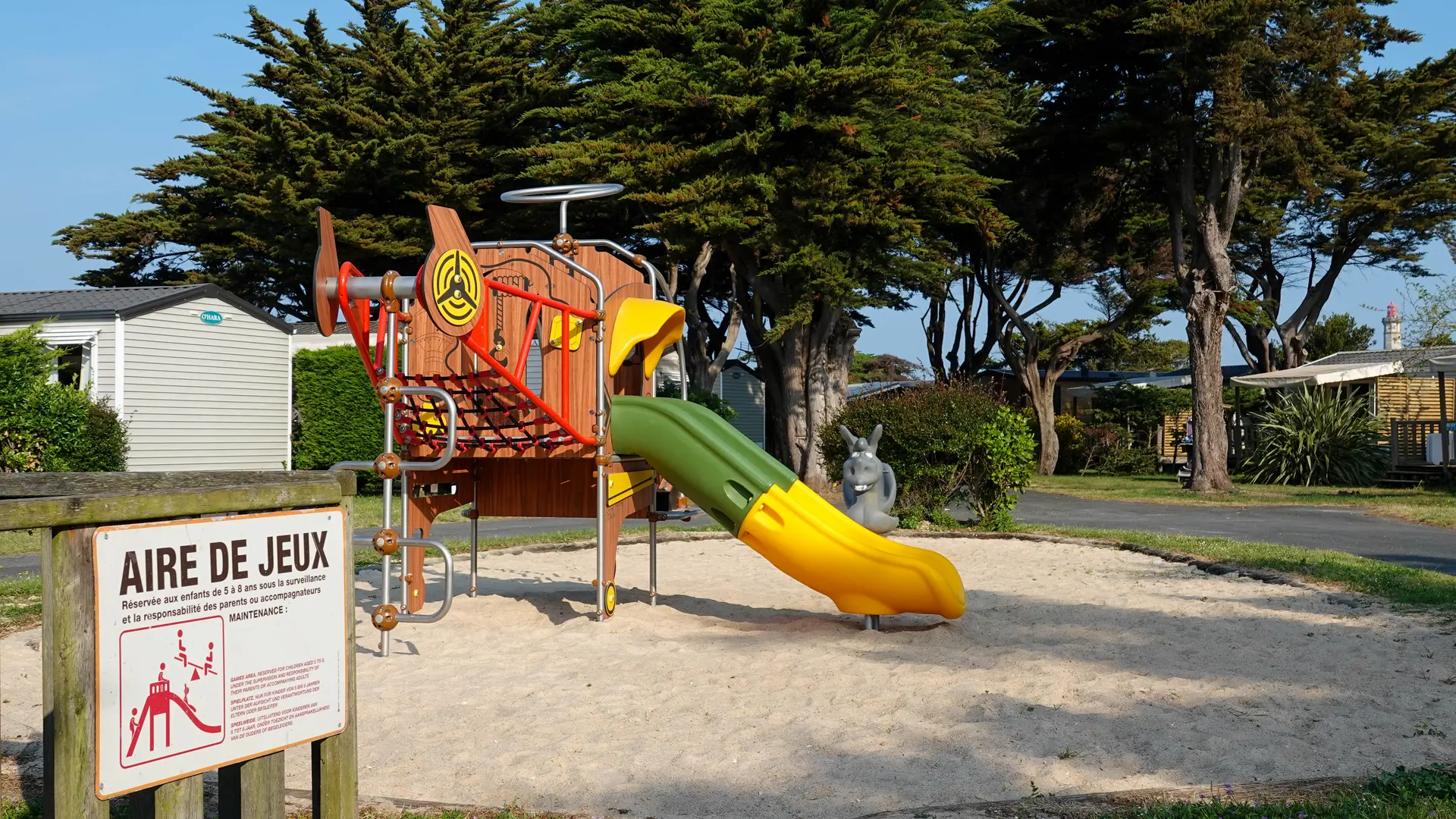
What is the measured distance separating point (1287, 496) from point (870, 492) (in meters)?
16.4

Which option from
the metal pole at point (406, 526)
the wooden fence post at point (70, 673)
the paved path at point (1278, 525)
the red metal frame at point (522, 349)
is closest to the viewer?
the wooden fence post at point (70, 673)

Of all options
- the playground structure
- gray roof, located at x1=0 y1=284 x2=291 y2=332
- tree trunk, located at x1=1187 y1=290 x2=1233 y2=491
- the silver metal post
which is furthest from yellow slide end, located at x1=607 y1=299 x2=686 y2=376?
tree trunk, located at x1=1187 y1=290 x2=1233 y2=491

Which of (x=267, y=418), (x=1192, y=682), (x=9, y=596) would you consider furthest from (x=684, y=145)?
(x=1192, y=682)

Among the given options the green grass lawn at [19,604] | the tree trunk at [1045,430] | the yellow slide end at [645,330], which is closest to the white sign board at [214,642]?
the yellow slide end at [645,330]

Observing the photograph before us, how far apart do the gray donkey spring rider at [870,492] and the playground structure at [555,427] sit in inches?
35.9

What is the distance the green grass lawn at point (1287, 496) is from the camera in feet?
60.2

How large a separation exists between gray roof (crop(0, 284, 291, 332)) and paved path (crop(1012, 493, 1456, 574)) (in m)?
15.2

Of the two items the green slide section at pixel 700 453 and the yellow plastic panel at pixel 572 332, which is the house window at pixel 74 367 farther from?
the green slide section at pixel 700 453

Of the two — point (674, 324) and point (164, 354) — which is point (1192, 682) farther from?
point (164, 354)

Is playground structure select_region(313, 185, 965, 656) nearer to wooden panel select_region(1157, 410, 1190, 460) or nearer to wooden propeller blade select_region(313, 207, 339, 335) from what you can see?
wooden propeller blade select_region(313, 207, 339, 335)

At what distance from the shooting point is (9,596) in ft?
31.0

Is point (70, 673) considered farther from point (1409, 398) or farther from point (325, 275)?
point (1409, 398)

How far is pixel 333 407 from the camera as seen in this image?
77.6 feet

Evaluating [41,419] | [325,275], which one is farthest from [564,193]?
[41,419]
